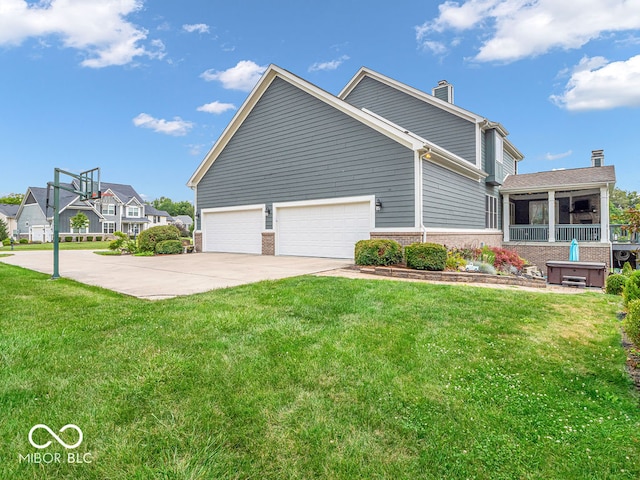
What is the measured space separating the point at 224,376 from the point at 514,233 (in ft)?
59.3

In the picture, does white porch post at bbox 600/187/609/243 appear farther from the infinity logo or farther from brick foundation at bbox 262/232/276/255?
the infinity logo

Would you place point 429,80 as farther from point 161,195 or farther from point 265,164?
point 161,195

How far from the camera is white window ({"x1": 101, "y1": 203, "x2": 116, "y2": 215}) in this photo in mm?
46125

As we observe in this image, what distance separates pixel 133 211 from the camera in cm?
5050

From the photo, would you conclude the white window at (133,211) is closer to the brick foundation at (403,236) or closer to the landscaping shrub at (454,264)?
the brick foundation at (403,236)

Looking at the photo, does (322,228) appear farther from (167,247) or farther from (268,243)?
(167,247)

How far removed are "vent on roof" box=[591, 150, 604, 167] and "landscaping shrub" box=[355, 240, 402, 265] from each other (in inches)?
703

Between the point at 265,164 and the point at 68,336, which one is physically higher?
the point at 265,164

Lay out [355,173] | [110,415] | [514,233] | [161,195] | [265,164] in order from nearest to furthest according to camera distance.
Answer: [110,415] → [355,173] → [265,164] → [514,233] → [161,195]

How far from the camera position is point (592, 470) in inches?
74.5

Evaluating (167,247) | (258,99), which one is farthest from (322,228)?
(167,247)

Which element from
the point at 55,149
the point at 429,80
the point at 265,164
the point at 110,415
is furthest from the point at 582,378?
the point at 55,149

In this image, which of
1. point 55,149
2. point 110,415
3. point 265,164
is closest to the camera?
point 110,415
